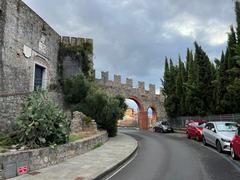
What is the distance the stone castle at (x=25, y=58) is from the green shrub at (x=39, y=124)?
158cm

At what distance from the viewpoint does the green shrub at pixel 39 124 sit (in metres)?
10.4

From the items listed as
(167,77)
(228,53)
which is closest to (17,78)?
(228,53)

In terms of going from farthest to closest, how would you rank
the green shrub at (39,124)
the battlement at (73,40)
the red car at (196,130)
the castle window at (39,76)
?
the battlement at (73,40), the red car at (196,130), the castle window at (39,76), the green shrub at (39,124)

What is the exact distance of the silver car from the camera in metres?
14.7

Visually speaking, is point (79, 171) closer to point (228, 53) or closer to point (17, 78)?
point (17, 78)

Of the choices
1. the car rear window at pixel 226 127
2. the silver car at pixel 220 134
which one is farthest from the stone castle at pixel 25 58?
the car rear window at pixel 226 127

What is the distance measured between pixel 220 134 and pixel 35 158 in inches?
387

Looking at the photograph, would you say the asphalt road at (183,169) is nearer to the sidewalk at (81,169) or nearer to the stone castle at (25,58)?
the sidewalk at (81,169)

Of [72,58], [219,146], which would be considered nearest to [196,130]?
[219,146]

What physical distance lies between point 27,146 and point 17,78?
7.61m

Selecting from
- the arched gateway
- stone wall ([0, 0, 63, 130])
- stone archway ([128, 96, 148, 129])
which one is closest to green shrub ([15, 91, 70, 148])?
stone wall ([0, 0, 63, 130])

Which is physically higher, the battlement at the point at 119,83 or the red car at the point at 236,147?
the battlement at the point at 119,83

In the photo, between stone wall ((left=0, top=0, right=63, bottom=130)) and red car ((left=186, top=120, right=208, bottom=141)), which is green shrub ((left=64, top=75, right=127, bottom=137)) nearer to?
stone wall ((left=0, top=0, right=63, bottom=130))

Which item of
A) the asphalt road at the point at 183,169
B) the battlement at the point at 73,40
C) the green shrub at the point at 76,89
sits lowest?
the asphalt road at the point at 183,169
